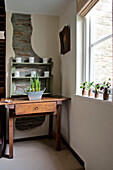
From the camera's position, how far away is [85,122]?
1710mm

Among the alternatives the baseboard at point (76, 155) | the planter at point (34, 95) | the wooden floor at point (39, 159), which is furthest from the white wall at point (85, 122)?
the planter at point (34, 95)

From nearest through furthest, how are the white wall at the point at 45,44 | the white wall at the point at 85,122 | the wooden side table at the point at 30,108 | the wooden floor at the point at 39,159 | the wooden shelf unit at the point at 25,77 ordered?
the white wall at the point at 85,122 < the wooden floor at the point at 39,159 < the wooden side table at the point at 30,108 < the wooden shelf unit at the point at 25,77 < the white wall at the point at 45,44

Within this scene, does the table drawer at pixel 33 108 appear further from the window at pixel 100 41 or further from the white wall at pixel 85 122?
the window at pixel 100 41

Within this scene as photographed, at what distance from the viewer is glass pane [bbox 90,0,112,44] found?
1.52m

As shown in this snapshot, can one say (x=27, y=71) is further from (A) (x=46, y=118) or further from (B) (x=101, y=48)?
(B) (x=101, y=48)

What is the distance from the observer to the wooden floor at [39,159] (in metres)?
1.78

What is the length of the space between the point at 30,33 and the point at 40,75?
0.78 meters

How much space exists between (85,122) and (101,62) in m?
0.72

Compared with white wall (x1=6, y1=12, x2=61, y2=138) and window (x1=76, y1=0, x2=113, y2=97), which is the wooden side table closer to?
window (x1=76, y1=0, x2=113, y2=97)

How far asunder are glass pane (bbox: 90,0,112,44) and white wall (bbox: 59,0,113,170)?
340 millimetres

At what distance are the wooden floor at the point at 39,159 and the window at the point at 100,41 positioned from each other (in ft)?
3.65

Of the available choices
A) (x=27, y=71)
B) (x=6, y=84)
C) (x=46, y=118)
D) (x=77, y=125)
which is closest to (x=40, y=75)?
(x=27, y=71)

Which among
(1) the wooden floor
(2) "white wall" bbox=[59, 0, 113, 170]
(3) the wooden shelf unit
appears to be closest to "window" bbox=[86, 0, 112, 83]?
(2) "white wall" bbox=[59, 0, 113, 170]

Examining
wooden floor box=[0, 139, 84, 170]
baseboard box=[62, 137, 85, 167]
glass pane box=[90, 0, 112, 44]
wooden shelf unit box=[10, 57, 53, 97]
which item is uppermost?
glass pane box=[90, 0, 112, 44]
